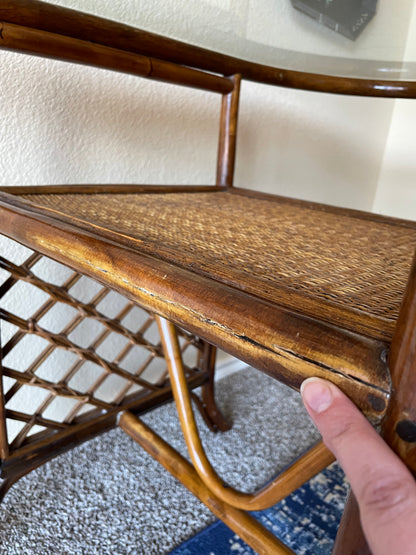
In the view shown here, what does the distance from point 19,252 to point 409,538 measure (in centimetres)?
69

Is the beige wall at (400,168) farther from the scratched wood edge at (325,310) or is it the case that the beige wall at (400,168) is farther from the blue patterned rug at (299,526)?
the scratched wood edge at (325,310)

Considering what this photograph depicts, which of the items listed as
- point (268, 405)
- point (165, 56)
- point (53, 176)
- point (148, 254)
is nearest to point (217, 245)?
point (148, 254)

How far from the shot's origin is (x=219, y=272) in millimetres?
281

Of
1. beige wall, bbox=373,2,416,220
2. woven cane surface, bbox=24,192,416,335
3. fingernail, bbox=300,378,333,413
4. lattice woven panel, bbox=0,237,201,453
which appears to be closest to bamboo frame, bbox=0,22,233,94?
woven cane surface, bbox=24,192,416,335

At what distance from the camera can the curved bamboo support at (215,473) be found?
325 millimetres

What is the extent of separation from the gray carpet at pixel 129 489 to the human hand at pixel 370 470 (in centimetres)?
57

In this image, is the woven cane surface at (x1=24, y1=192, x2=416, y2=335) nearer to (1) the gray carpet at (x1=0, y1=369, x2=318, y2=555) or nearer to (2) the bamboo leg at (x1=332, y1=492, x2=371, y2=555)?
(2) the bamboo leg at (x1=332, y1=492, x2=371, y2=555)

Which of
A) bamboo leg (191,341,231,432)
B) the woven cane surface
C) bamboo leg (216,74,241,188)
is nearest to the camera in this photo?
the woven cane surface

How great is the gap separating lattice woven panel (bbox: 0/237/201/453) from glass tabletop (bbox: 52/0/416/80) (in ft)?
1.18

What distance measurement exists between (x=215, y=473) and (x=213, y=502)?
5 centimetres

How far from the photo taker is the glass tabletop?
0.50m

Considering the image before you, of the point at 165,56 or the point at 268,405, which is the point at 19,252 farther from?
the point at 268,405

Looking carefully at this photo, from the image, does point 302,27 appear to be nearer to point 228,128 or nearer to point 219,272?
point 228,128

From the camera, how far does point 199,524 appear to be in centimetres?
68
